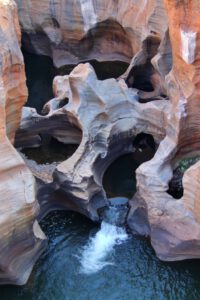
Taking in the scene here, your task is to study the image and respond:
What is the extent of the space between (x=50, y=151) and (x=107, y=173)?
2671 millimetres

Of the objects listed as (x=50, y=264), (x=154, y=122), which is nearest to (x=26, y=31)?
(x=154, y=122)

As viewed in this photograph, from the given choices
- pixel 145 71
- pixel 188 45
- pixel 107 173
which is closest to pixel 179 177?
pixel 107 173

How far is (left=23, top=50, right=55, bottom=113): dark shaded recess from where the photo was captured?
2294 cm

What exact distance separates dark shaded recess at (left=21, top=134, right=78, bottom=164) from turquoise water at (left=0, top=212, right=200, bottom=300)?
442 centimetres

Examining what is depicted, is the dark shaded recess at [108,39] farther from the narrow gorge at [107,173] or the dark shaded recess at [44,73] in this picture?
the narrow gorge at [107,173]

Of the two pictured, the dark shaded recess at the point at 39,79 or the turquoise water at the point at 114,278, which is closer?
the turquoise water at the point at 114,278

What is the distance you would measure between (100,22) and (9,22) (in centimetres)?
961

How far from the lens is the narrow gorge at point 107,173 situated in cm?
1376

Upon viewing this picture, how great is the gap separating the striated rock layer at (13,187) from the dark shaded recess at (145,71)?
7348 millimetres

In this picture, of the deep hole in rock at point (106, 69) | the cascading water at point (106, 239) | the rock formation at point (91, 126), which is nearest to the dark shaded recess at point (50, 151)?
the rock formation at point (91, 126)

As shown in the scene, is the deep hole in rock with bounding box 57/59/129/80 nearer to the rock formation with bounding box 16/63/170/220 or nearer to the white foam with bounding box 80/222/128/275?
the rock formation with bounding box 16/63/170/220

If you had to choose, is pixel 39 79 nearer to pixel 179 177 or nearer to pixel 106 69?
pixel 106 69

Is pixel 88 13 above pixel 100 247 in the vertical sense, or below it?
above

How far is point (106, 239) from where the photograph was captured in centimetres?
1562
